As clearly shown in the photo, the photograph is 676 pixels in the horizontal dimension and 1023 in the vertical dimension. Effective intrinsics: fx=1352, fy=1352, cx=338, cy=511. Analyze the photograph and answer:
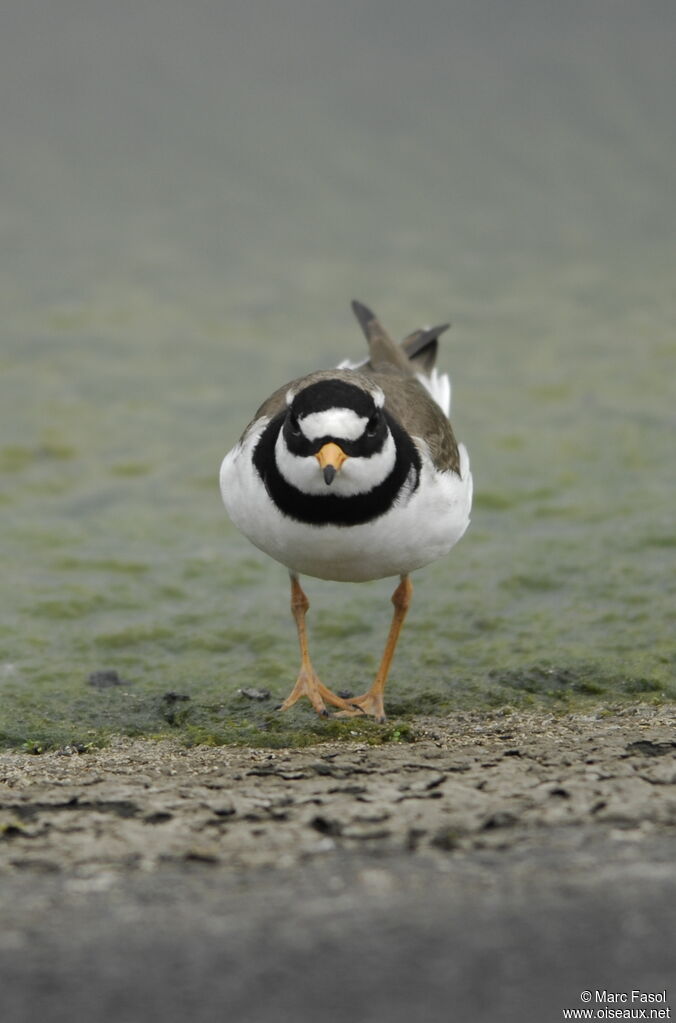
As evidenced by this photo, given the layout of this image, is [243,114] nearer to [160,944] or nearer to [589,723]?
[589,723]

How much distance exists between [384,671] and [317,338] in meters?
5.54

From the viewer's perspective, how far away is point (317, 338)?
11.0 metres

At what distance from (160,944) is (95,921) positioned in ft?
0.68

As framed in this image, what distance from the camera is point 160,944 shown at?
3.06 metres

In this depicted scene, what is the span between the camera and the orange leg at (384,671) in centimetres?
568

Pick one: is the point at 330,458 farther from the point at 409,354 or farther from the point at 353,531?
the point at 409,354

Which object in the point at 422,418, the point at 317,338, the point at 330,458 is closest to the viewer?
the point at 330,458

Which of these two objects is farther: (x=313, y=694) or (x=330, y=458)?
(x=313, y=694)

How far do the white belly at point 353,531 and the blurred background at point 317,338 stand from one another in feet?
2.27

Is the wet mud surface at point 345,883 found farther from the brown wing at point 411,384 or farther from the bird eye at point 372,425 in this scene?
the brown wing at point 411,384

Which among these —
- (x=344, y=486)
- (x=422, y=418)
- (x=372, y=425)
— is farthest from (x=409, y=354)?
(x=344, y=486)

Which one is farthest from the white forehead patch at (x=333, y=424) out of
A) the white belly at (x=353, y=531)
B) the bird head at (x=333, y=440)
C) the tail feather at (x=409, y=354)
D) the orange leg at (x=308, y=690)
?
the tail feather at (x=409, y=354)

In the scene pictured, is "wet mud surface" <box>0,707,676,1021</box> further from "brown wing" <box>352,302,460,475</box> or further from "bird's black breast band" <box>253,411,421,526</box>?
"brown wing" <box>352,302,460,475</box>

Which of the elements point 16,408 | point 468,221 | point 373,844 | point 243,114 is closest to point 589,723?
point 373,844
